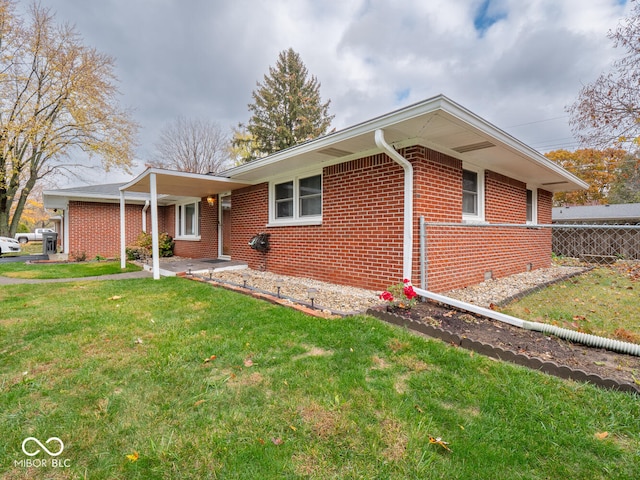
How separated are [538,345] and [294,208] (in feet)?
16.8

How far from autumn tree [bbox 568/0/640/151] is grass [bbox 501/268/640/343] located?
6678 millimetres

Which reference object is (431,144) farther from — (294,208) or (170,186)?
(170,186)

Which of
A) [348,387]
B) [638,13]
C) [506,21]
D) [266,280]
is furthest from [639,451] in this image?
[638,13]

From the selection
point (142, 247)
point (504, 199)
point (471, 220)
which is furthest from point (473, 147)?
point (142, 247)

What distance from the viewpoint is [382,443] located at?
1.64 meters

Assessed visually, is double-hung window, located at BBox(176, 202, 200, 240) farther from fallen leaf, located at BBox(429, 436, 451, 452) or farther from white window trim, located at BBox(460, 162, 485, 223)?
fallen leaf, located at BBox(429, 436, 451, 452)

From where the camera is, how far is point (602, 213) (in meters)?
15.3

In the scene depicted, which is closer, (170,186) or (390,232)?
(390,232)

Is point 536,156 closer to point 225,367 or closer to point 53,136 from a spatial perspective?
point 225,367

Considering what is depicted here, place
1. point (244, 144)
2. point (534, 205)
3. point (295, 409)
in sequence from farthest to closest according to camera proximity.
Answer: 1. point (244, 144)
2. point (534, 205)
3. point (295, 409)

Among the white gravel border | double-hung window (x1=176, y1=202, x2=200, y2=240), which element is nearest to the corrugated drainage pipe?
the white gravel border

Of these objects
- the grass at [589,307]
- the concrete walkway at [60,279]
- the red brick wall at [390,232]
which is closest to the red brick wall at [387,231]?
the red brick wall at [390,232]

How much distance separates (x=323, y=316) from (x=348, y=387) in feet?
5.08

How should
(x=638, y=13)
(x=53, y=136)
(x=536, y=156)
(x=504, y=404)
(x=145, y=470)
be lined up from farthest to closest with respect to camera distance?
(x=53, y=136) → (x=638, y=13) → (x=536, y=156) → (x=504, y=404) → (x=145, y=470)
